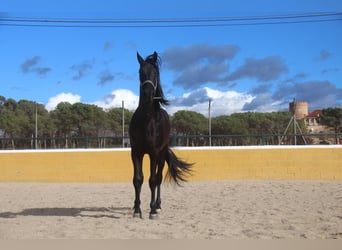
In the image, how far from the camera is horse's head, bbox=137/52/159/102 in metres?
6.34

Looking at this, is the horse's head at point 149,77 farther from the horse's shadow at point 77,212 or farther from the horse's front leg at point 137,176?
the horse's shadow at point 77,212

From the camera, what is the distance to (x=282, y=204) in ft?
26.6

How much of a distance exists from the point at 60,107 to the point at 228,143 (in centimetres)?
2947

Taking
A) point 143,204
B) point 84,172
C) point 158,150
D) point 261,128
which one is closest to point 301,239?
point 158,150

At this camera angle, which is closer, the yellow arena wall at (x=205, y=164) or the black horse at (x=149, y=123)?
the black horse at (x=149, y=123)

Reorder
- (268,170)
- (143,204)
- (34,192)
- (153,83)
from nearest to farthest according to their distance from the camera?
(153,83), (143,204), (34,192), (268,170)

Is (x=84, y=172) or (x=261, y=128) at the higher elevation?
(x=261, y=128)

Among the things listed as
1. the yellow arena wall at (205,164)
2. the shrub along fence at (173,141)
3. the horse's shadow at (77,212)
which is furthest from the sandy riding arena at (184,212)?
the shrub along fence at (173,141)

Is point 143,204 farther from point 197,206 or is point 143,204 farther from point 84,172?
point 84,172

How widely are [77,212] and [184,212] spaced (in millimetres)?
1914

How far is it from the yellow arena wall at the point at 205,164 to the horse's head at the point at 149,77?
6.95 meters

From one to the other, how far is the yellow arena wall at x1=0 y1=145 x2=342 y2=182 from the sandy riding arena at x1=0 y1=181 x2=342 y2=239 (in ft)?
5.17

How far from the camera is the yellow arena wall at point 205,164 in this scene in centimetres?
1352

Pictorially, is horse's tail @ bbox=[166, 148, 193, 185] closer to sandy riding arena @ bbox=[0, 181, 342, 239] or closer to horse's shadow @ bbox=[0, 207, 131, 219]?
sandy riding arena @ bbox=[0, 181, 342, 239]
